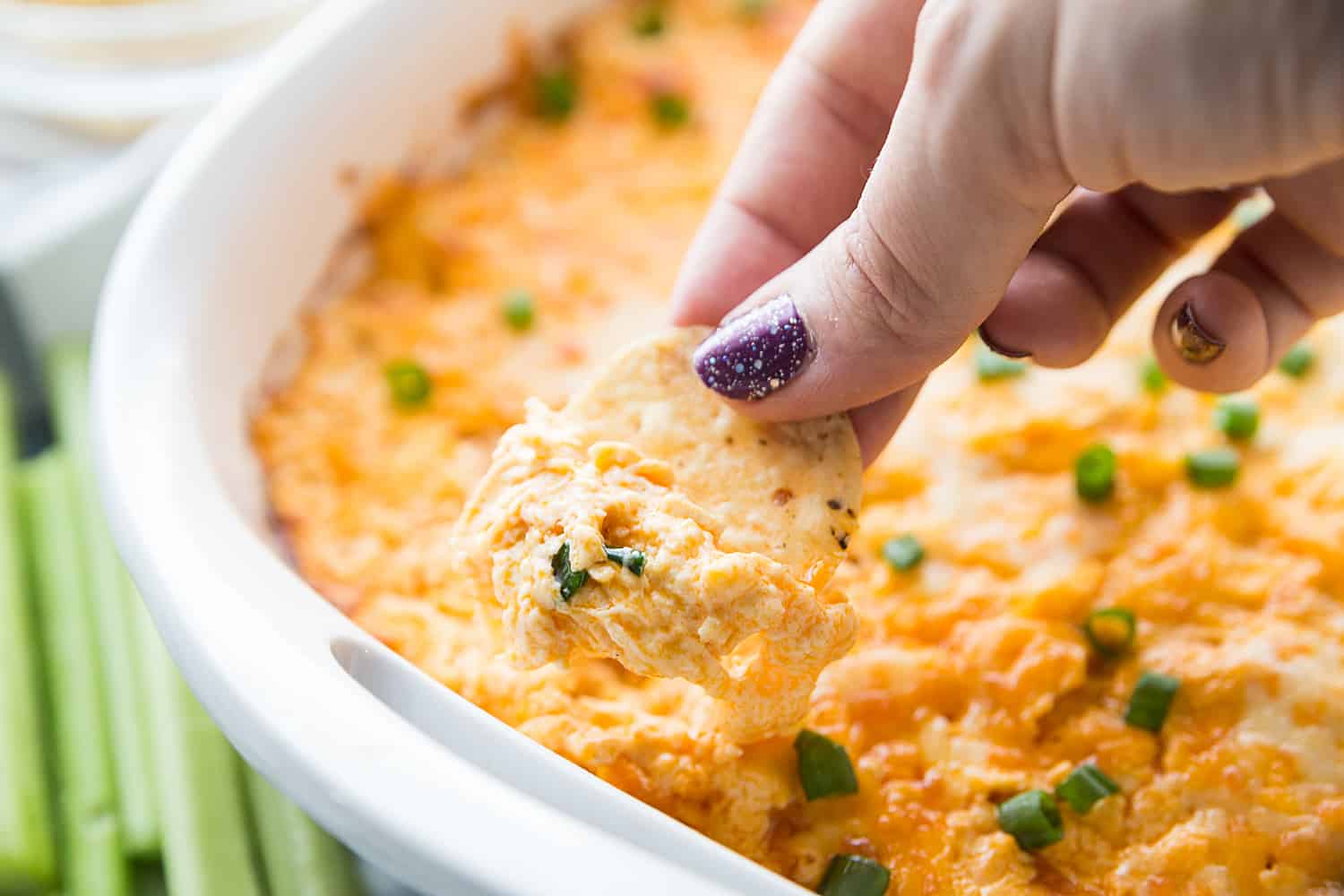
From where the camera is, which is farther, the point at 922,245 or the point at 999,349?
the point at 999,349

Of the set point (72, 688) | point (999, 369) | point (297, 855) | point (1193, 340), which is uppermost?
point (1193, 340)

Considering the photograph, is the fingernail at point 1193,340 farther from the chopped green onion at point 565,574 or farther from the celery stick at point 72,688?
the celery stick at point 72,688

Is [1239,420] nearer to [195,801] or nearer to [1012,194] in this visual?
[1012,194]

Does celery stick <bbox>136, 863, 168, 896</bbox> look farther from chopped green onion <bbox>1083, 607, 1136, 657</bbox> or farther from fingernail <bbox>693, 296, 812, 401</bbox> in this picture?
chopped green onion <bbox>1083, 607, 1136, 657</bbox>

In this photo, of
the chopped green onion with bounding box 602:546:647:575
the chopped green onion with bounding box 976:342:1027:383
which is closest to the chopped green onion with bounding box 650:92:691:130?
the chopped green onion with bounding box 976:342:1027:383

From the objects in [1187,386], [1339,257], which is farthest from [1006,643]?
[1339,257]

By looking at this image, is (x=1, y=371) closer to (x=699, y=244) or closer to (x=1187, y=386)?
(x=699, y=244)

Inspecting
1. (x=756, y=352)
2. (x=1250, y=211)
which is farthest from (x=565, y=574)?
(x=1250, y=211)
